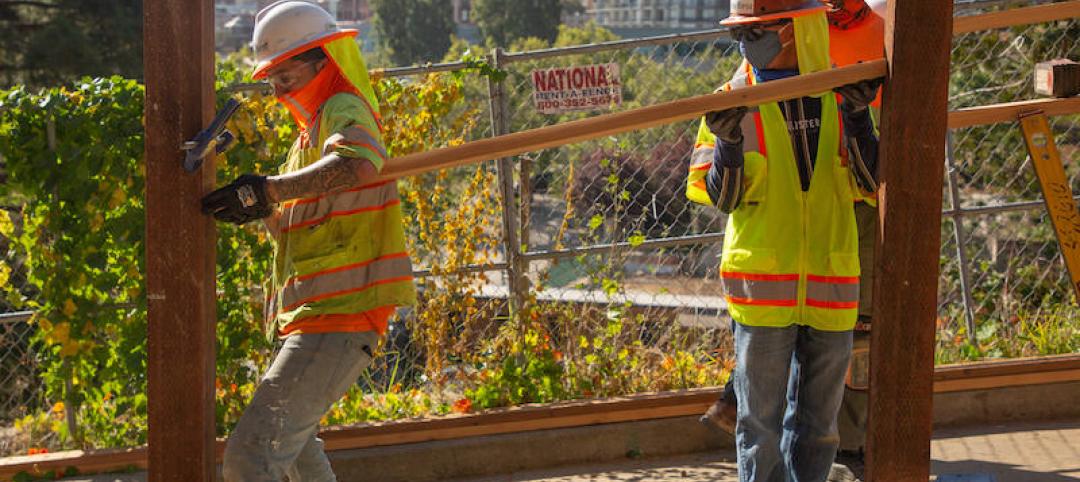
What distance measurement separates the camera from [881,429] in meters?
2.95

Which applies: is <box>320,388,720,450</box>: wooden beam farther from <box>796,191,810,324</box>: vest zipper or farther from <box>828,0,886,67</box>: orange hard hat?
<box>796,191,810,324</box>: vest zipper

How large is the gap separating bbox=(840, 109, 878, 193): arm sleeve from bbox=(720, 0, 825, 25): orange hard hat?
0.32 metres

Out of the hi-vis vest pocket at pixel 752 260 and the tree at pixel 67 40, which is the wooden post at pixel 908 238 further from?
the tree at pixel 67 40

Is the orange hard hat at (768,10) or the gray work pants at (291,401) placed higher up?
the orange hard hat at (768,10)

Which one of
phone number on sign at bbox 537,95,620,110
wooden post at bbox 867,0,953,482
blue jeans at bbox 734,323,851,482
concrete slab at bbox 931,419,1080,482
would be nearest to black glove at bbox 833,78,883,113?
wooden post at bbox 867,0,953,482

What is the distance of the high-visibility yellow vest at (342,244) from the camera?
356cm

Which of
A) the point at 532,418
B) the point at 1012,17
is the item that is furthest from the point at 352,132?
the point at 532,418

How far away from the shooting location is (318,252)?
358 cm

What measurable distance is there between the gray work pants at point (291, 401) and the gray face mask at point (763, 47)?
1.35 metres

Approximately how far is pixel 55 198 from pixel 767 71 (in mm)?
3042

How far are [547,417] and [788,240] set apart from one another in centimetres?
198

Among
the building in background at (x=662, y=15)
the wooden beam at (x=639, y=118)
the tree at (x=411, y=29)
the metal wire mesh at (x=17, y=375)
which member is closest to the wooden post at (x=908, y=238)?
the wooden beam at (x=639, y=118)

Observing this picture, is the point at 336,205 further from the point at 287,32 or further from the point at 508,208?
the point at 508,208

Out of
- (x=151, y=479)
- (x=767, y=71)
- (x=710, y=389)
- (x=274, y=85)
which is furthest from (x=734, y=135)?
(x=710, y=389)
